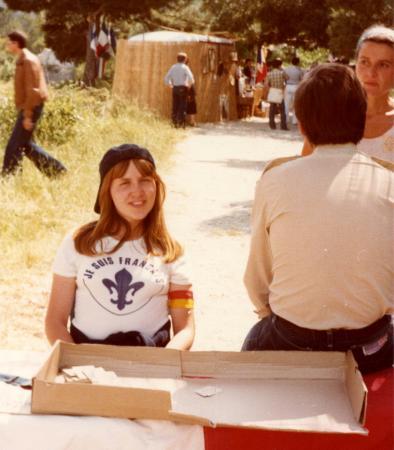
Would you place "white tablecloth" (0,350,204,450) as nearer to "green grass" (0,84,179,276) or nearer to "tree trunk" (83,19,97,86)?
"green grass" (0,84,179,276)

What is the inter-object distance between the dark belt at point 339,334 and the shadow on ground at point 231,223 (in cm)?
510

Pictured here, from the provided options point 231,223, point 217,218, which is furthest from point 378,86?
point 217,218

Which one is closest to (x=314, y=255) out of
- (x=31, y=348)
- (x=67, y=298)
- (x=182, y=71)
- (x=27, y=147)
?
(x=67, y=298)

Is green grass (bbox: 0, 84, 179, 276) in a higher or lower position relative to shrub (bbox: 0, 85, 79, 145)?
lower

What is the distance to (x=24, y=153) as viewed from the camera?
29.7ft

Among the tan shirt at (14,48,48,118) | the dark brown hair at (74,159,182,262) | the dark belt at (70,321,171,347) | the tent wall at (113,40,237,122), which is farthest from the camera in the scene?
the tent wall at (113,40,237,122)

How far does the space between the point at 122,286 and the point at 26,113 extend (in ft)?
21.5

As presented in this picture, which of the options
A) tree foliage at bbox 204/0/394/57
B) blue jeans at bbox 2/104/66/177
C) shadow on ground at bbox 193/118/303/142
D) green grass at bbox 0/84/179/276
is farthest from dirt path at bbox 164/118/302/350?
tree foliage at bbox 204/0/394/57

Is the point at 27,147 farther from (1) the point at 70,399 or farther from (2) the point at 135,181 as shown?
(1) the point at 70,399

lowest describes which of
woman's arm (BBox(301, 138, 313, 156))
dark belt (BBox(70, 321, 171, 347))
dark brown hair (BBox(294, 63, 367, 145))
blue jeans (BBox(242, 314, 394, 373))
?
dark belt (BBox(70, 321, 171, 347))

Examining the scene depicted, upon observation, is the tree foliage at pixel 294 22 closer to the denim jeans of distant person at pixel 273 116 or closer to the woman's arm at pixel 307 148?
the denim jeans of distant person at pixel 273 116

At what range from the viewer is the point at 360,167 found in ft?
8.54

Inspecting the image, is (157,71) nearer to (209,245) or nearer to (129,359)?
(209,245)

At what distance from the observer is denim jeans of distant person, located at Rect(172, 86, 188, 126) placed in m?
18.1
